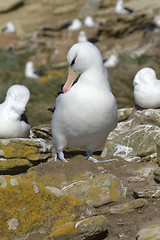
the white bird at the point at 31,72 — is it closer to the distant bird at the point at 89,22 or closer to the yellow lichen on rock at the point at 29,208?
the distant bird at the point at 89,22

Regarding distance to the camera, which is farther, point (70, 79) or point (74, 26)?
point (74, 26)

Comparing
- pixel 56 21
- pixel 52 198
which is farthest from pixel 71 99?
pixel 56 21

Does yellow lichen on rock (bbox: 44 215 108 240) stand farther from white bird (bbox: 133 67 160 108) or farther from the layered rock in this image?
the layered rock

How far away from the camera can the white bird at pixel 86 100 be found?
4184 mm

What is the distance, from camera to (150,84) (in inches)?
263

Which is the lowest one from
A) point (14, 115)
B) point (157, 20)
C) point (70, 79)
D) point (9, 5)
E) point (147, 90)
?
point (9, 5)

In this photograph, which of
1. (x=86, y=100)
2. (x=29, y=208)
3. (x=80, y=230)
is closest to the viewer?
(x=80, y=230)

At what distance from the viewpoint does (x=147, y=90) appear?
6.66m

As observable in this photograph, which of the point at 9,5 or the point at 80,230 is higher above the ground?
the point at 80,230

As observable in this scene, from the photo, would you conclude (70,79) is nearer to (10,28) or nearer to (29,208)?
(29,208)

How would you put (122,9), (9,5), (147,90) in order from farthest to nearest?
(9,5) → (122,9) → (147,90)

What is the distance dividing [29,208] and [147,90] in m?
4.20

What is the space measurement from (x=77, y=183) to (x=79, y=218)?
62cm

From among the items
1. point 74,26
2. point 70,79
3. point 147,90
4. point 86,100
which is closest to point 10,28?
point 74,26
